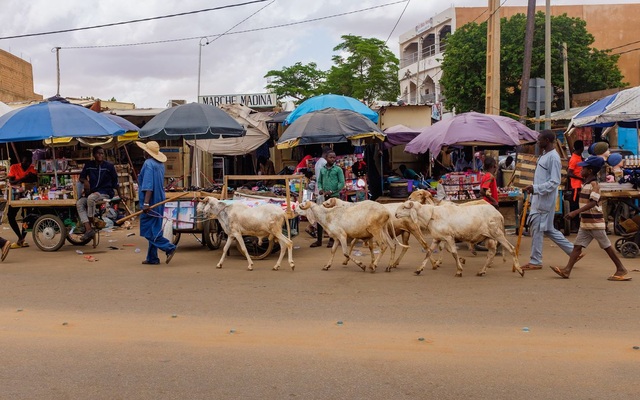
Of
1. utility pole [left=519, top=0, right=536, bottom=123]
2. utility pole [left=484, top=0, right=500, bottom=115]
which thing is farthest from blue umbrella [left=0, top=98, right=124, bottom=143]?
utility pole [left=484, top=0, right=500, bottom=115]

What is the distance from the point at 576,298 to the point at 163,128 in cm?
882

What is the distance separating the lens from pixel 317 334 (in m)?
6.55

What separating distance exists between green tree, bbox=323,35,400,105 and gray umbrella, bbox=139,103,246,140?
27.4 meters

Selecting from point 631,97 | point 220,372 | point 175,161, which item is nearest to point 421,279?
point 220,372

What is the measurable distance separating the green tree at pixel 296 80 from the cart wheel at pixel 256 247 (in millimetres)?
33032

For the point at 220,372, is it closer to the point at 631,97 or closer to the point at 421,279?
the point at 421,279

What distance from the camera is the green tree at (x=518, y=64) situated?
35500 millimetres

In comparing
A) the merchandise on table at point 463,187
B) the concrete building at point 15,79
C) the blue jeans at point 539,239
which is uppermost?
A: the concrete building at point 15,79

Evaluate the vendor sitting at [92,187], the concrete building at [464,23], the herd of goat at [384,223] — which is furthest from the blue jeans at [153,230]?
the concrete building at [464,23]

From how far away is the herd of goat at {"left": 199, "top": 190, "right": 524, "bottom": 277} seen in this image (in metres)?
9.57

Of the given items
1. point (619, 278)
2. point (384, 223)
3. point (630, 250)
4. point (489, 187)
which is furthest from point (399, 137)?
point (619, 278)

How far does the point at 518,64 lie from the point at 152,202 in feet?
Answer: 94.9

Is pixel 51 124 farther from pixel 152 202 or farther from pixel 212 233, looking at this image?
pixel 212 233

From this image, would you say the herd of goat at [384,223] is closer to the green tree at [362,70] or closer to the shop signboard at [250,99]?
the shop signboard at [250,99]
